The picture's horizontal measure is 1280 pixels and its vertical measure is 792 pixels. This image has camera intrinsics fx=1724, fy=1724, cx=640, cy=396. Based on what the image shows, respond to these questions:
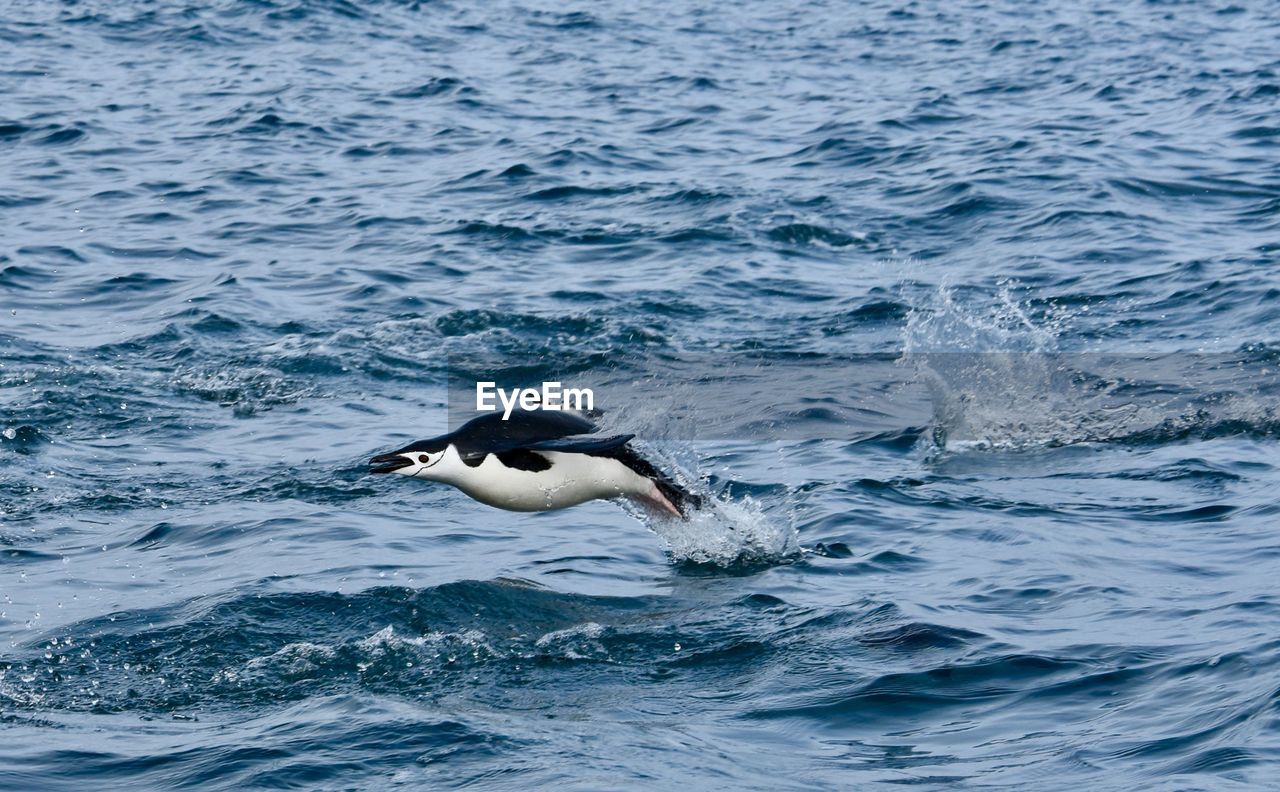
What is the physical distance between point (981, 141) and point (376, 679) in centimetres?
1552

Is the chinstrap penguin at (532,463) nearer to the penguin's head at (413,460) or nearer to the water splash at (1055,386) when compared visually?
the penguin's head at (413,460)

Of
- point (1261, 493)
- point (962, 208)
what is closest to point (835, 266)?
point (962, 208)

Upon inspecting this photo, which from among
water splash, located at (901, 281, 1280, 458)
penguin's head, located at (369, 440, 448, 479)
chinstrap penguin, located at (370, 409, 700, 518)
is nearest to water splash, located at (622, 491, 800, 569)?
chinstrap penguin, located at (370, 409, 700, 518)

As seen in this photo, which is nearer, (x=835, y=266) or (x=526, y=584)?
(x=526, y=584)

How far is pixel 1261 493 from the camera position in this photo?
1056cm

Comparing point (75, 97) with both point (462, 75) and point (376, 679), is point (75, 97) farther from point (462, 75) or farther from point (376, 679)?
point (376, 679)

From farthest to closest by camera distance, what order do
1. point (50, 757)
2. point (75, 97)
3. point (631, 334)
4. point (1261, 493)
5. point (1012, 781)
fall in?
point (75, 97) → point (631, 334) → point (1261, 493) → point (50, 757) → point (1012, 781)

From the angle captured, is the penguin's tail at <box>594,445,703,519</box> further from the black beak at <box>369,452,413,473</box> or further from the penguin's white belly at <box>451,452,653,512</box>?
the black beak at <box>369,452,413,473</box>

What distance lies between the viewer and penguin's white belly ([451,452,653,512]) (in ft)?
29.8

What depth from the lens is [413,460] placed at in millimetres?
8719

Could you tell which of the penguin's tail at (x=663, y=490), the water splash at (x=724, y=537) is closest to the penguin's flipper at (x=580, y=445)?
the penguin's tail at (x=663, y=490)
